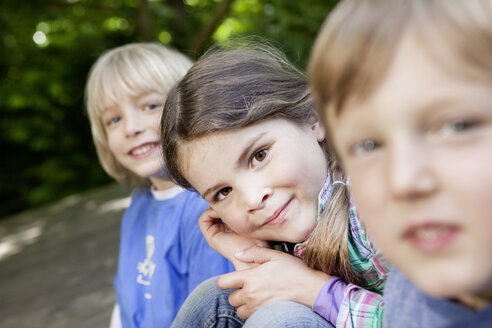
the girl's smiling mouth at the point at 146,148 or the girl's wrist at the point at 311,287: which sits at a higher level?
the girl's smiling mouth at the point at 146,148

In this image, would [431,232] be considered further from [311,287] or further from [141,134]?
[141,134]

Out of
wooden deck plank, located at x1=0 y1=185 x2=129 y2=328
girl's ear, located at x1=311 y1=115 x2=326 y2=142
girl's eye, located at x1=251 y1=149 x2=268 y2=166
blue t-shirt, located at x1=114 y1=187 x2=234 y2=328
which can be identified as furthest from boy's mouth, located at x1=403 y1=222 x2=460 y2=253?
wooden deck plank, located at x1=0 y1=185 x2=129 y2=328

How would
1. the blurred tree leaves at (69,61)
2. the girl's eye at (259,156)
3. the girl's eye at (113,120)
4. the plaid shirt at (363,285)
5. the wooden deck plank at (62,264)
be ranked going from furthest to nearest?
the blurred tree leaves at (69,61), the wooden deck plank at (62,264), the girl's eye at (113,120), the girl's eye at (259,156), the plaid shirt at (363,285)

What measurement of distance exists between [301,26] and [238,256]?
5626 millimetres

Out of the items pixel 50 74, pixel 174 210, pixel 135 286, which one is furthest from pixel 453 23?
pixel 50 74

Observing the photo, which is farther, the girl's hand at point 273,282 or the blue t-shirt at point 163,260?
the blue t-shirt at point 163,260

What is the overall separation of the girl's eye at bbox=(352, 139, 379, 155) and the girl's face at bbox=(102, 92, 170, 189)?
A: 1.60 m

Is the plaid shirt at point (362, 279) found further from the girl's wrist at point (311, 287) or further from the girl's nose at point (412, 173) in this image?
the girl's nose at point (412, 173)

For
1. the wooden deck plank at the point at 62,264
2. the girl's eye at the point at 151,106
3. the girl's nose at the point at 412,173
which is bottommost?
the wooden deck plank at the point at 62,264

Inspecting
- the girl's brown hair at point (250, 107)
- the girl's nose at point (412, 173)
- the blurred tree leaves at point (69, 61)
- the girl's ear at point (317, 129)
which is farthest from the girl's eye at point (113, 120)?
the blurred tree leaves at point (69, 61)

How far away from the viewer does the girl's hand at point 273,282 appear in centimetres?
147

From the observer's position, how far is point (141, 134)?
2.43m

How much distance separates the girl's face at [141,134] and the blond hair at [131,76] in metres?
0.04

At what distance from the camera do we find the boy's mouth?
0.77 metres
